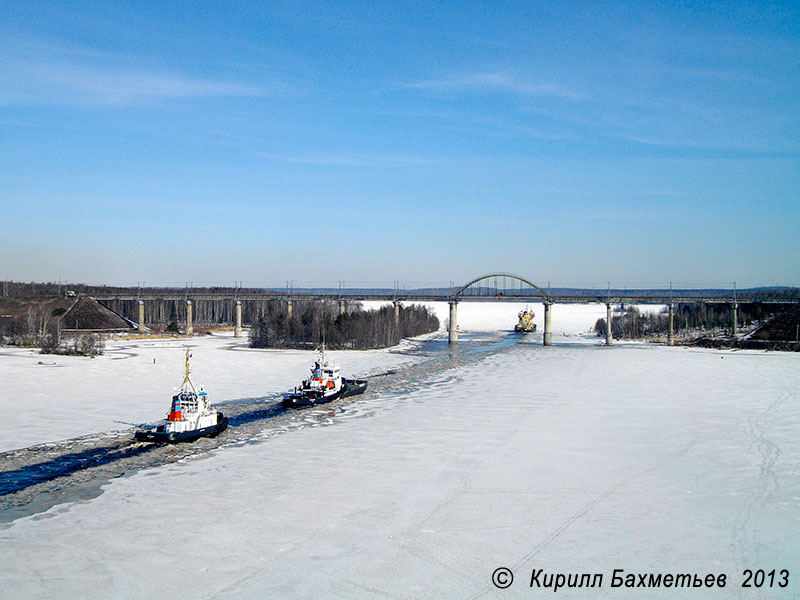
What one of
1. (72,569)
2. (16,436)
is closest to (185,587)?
(72,569)

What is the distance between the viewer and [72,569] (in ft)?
53.3

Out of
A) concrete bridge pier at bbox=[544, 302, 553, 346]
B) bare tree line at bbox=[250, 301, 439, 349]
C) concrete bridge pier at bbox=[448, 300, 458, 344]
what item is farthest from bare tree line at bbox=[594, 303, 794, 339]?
bare tree line at bbox=[250, 301, 439, 349]

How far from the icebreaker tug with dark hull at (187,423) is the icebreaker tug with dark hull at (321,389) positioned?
826 cm

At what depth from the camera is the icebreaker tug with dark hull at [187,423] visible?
31.2 m

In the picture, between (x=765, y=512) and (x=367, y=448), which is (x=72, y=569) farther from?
(x=765, y=512)

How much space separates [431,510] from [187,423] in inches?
639

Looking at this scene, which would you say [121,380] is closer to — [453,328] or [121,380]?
[121,380]

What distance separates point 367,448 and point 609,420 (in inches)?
569

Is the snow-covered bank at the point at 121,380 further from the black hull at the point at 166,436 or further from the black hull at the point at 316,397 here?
the black hull at the point at 316,397

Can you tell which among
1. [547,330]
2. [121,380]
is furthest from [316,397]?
[547,330]

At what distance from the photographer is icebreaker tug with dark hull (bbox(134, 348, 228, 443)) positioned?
31.2 metres

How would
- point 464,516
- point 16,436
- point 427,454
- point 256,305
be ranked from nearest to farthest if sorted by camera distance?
1. point 464,516
2. point 427,454
3. point 16,436
4. point 256,305

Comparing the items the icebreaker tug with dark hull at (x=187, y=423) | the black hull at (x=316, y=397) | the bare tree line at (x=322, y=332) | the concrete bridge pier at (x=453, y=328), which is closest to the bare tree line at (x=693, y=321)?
the concrete bridge pier at (x=453, y=328)

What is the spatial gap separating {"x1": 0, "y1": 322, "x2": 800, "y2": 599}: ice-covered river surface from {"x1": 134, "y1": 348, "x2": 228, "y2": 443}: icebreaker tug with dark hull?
160 centimetres
